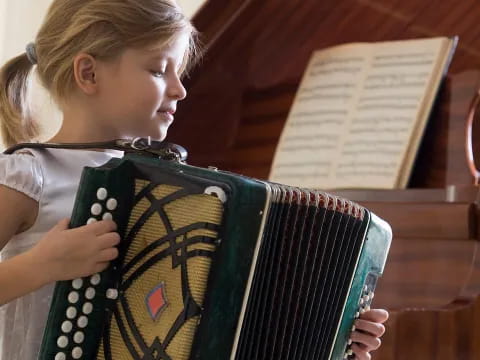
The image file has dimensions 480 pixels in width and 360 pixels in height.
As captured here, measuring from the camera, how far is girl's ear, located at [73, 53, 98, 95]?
127cm

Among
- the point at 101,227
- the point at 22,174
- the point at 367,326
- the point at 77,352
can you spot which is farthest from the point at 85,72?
the point at 367,326

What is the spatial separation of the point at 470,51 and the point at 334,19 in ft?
0.99

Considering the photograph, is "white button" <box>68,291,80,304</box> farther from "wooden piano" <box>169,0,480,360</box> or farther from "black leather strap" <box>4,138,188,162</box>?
"wooden piano" <box>169,0,480,360</box>

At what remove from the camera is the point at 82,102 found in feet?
4.27

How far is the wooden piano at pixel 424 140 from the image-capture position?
5.12 feet

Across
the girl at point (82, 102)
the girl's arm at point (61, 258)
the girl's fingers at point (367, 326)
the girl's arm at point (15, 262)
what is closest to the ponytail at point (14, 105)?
the girl at point (82, 102)

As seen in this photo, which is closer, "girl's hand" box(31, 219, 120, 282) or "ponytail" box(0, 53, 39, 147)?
"girl's hand" box(31, 219, 120, 282)

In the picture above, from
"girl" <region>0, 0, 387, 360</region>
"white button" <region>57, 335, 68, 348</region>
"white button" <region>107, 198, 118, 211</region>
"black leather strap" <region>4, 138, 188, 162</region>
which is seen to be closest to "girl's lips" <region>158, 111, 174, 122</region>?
"girl" <region>0, 0, 387, 360</region>

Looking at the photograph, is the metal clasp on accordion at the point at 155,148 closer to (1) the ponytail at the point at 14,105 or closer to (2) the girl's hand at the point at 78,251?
(2) the girl's hand at the point at 78,251

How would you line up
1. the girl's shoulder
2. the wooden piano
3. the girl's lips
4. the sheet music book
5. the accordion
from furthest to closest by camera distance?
the sheet music book → the wooden piano → the girl's lips → the girl's shoulder → the accordion

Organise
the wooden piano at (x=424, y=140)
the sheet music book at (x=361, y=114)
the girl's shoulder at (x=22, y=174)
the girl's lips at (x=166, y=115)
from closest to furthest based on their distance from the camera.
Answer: the girl's shoulder at (x=22, y=174)
the girl's lips at (x=166, y=115)
the wooden piano at (x=424, y=140)
the sheet music book at (x=361, y=114)

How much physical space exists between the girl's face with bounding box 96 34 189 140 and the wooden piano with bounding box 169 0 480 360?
504mm

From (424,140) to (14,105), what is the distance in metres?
0.73

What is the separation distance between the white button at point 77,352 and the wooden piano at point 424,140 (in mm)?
632
